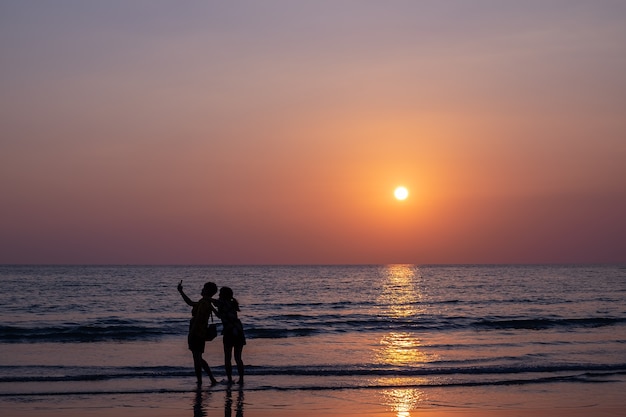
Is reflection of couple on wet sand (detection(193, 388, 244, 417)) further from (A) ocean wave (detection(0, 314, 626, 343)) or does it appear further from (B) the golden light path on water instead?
(A) ocean wave (detection(0, 314, 626, 343))

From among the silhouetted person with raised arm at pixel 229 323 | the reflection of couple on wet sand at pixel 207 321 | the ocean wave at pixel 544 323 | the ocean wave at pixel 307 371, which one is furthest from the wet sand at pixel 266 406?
the ocean wave at pixel 544 323

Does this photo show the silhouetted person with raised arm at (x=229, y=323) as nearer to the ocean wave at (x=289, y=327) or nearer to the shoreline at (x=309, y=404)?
the shoreline at (x=309, y=404)

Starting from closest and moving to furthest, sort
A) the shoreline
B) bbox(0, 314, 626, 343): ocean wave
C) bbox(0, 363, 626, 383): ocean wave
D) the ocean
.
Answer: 1. the shoreline
2. the ocean
3. bbox(0, 363, 626, 383): ocean wave
4. bbox(0, 314, 626, 343): ocean wave

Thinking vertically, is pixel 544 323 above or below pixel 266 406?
below

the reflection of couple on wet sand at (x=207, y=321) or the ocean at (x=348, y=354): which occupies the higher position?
the reflection of couple on wet sand at (x=207, y=321)

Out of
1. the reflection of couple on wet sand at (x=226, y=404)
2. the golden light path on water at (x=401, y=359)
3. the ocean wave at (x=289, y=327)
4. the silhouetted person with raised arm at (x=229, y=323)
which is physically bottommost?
the ocean wave at (x=289, y=327)

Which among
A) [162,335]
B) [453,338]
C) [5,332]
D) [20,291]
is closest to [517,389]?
[453,338]

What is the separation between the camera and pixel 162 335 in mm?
28047

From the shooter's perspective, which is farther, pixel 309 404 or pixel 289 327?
pixel 289 327

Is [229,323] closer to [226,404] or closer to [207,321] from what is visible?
[207,321]

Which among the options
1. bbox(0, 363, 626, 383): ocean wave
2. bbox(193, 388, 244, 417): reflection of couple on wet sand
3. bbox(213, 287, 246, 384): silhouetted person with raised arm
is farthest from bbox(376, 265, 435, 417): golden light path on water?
bbox(213, 287, 246, 384): silhouetted person with raised arm

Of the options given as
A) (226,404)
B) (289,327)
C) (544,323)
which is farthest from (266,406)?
(544,323)

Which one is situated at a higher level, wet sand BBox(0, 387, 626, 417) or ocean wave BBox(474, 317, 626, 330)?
wet sand BBox(0, 387, 626, 417)

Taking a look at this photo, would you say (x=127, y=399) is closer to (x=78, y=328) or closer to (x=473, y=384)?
(x=473, y=384)
